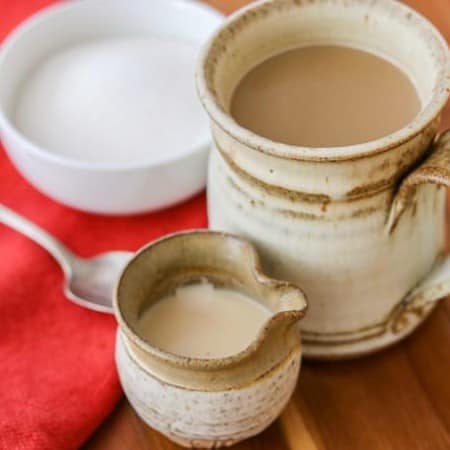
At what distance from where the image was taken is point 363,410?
23.6 inches

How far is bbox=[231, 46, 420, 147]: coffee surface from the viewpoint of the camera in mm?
565

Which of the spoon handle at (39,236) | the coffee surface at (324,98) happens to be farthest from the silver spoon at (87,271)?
the coffee surface at (324,98)

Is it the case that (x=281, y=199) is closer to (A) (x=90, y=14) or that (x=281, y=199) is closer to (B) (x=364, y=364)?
(B) (x=364, y=364)

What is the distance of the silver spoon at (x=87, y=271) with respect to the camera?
65 centimetres

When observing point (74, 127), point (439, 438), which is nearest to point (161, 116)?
point (74, 127)

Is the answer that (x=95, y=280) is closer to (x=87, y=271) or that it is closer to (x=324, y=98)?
(x=87, y=271)

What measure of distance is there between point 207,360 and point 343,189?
0.38ft

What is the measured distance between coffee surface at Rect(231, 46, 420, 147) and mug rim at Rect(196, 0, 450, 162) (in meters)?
0.03

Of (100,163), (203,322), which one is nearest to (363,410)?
(203,322)

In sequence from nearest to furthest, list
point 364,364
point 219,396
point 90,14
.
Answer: point 219,396
point 364,364
point 90,14

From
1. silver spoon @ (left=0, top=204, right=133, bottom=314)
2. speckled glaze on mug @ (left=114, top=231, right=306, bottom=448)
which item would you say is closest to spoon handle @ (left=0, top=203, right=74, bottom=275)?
silver spoon @ (left=0, top=204, right=133, bottom=314)

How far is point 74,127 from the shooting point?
703 millimetres

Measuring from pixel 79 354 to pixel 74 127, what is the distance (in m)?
0.17

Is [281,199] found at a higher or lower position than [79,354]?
higher
